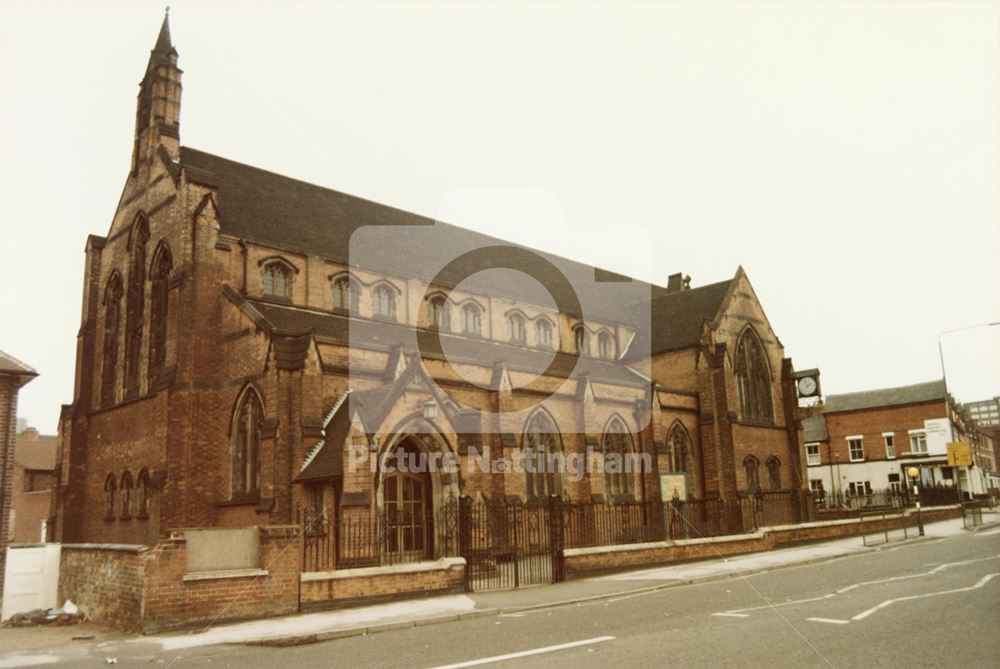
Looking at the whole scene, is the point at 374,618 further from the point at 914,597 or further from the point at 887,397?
the point at 887,397

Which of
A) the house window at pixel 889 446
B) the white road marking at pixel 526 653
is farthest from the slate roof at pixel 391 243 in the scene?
the house window at pixel 889 446

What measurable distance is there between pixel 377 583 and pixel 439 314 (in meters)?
17.1

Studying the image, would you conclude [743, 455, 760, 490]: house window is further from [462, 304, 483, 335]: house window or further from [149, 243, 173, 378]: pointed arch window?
[149, 243, 173, 378]: pointed arch window

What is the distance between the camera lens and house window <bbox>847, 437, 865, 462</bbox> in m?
63.7

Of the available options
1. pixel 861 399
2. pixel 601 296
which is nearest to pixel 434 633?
pixel 601 296

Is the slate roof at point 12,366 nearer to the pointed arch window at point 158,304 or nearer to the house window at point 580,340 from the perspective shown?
the pointed arch window at point 158,304

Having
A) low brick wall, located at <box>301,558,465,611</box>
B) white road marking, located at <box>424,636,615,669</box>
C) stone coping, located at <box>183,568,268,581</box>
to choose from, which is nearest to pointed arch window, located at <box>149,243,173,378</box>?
stone coping, located at <box>183,568,268,581</box>

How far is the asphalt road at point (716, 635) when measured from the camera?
29.2ft

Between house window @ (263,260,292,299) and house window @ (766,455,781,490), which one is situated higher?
house window @ (263,260,292,299)

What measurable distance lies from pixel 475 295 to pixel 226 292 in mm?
11585

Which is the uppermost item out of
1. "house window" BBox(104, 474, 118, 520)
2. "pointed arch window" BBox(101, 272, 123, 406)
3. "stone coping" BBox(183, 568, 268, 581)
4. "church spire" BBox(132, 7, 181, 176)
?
"church spire" BBox(132, 7, 181, 176)

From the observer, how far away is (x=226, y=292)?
24703 millimetres

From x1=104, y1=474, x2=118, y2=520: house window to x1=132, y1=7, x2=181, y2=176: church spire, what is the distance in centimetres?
1130

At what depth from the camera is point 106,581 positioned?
15742 mm
